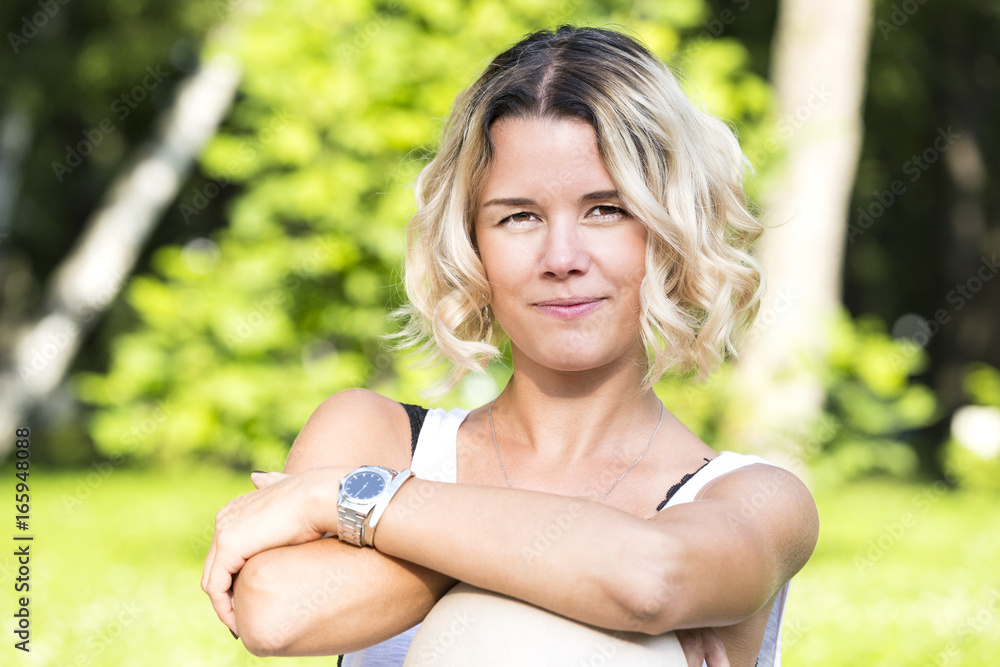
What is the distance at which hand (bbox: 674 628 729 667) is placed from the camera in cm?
201

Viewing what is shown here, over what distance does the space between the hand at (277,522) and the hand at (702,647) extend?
0.75 meters

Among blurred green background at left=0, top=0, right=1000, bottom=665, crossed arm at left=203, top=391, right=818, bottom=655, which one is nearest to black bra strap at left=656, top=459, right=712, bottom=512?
crossed arm at left=203, top=391, right=818, bottom=655

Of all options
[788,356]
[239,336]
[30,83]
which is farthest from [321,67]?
[30,83]

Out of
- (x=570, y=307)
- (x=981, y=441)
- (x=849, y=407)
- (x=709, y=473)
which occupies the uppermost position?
(x=570, y=307)

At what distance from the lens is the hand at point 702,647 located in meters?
2.01

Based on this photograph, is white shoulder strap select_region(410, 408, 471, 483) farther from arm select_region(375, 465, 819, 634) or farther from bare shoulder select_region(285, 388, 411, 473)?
arm select_region(375, 465, 819, 634)

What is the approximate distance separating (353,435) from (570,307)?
59cm

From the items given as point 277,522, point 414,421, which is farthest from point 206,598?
point 277,522

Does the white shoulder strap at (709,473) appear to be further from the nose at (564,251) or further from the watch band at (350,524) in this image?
the watch band at (350,524)

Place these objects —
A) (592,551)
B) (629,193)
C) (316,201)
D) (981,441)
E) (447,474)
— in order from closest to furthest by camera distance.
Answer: (592,551) < (629,193) < (447,474) < (316,201) < (981,441)

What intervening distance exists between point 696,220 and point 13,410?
45.9 ft

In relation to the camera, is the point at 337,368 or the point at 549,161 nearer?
the point at 549,161

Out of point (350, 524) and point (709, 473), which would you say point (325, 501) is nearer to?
point (350, 524)

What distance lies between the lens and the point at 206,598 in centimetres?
647
